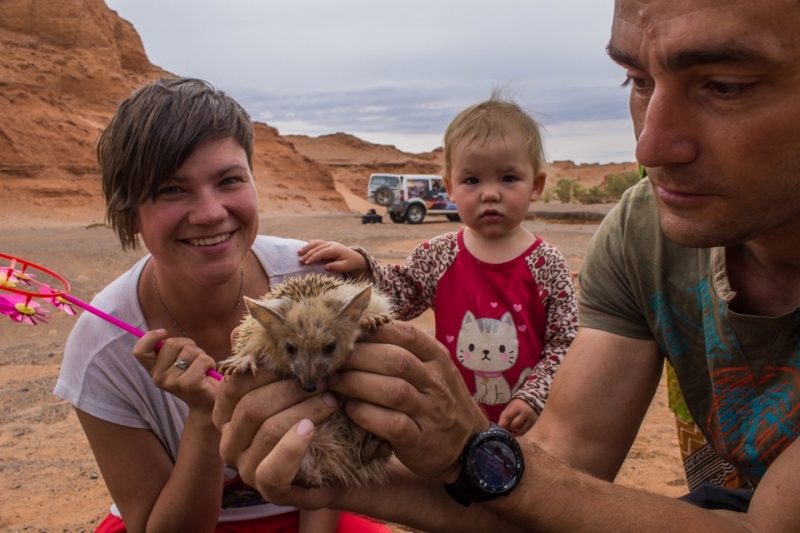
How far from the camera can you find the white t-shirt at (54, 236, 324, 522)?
3.13 m

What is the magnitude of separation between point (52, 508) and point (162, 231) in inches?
125

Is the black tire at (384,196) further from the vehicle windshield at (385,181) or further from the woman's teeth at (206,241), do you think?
the woman's teeth at (206,241)

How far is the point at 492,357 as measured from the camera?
390 centimetres

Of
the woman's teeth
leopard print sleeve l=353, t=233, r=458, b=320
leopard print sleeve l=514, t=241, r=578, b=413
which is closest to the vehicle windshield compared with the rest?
leopard print sleeve l=353, t=233, r=458, b=320

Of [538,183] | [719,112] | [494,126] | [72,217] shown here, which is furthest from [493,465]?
[72,217]

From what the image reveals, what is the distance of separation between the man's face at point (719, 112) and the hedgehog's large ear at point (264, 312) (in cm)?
147

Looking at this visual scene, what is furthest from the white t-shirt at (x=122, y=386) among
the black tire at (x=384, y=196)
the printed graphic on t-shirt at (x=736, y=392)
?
the black tire at (x=384, y=196)

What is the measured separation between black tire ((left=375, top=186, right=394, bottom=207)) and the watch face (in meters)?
29.1

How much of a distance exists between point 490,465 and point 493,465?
12mm

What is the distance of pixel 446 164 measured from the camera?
4.50 metres

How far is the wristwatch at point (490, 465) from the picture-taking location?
8.25 ft

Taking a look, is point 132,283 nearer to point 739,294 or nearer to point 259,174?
point 739,294

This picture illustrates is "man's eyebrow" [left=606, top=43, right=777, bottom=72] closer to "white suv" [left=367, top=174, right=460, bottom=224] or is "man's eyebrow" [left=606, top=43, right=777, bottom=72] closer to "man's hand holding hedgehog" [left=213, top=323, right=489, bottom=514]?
"man's hand holding hedgehog" [left=213, top=323, right=489, bottom=514]

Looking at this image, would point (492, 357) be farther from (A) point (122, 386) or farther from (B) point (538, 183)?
(A) point (122, 386)
